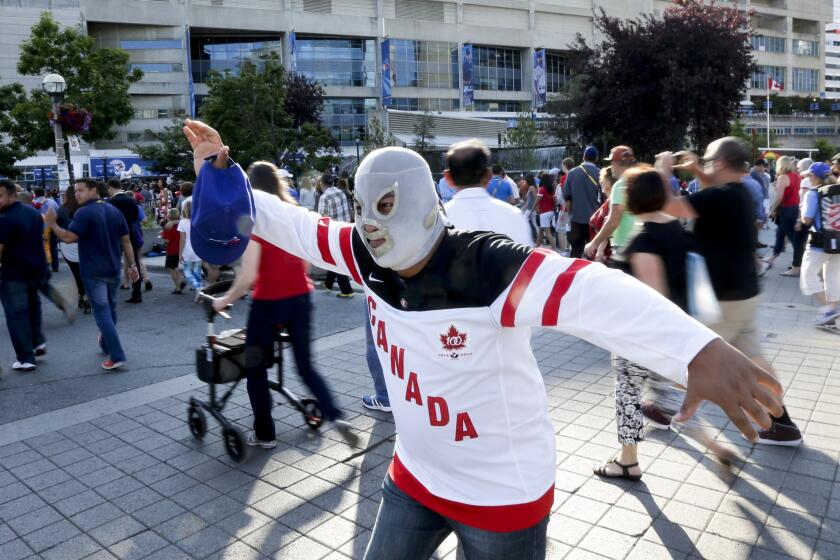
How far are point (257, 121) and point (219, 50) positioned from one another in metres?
35.6

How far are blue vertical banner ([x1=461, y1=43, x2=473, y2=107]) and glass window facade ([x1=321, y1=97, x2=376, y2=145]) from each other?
25.5 ft

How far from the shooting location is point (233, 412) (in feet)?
18.5

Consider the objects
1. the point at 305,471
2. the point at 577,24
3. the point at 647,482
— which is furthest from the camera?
the point at 577,24

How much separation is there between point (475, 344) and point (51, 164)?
56572 millimetres

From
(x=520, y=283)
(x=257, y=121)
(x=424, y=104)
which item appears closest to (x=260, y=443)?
(x=520, y=283)

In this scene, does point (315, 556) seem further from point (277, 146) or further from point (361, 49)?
point (361, 49)

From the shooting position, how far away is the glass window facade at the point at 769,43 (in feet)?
228

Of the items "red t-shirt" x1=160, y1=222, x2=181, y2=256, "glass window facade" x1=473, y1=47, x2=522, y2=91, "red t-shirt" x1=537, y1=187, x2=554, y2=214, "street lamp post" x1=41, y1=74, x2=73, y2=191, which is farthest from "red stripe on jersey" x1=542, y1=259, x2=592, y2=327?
"glass window facade" x1=473, y1=47, x2=522, y2=91

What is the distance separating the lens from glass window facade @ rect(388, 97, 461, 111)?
5509 cm

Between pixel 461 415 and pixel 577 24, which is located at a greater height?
pixel 577 24

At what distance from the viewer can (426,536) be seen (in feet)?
6.83

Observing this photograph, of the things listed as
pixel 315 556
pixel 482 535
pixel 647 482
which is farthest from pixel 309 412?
pixel 482 535

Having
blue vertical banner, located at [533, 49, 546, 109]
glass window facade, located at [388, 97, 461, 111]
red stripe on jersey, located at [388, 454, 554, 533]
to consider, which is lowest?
red stripe on jersey, located at [388, 454, 554, 533]

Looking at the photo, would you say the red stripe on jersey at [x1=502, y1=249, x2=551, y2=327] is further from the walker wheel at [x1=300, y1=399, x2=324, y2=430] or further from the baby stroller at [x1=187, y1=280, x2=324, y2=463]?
the walker wheel at [x1=300, y1=399, x2=324, y2=430]
